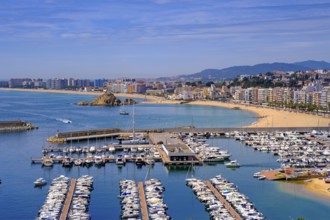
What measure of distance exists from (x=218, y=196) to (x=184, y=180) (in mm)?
3139

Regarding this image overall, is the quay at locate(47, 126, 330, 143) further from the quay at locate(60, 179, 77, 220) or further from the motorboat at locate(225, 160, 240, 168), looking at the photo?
the quay at locate(60, 179, 77, 220)

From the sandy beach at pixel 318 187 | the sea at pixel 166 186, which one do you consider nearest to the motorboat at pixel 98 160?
the sea at pixel 166 186

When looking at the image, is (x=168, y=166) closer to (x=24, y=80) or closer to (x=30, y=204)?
(x=30, y=204)

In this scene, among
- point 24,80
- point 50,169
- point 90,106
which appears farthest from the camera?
point 24,80

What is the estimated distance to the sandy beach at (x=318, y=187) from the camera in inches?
683

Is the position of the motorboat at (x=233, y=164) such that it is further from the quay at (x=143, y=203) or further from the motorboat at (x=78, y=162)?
the motorboat at (x=78, y=162)

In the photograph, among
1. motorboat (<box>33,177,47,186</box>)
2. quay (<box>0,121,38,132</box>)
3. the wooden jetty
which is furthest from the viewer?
quay (<box>0,121,38,132</box>)

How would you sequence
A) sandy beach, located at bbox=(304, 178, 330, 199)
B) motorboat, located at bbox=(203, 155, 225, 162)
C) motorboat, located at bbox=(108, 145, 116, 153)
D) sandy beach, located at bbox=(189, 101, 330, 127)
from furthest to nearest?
1. sandy beach, located at bbox=(189, 101, 330, 127)
2. motorboat, located at bbox=(108, 145, 116, 153)
3. motorboat, located at bbox=(203, 155, 225, 162)
4. sandy beach, located at bbox=(304, 178, 330, 199)

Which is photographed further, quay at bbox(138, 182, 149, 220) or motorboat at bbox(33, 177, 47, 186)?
motorboat at bbox(33, 177, 47, 186)

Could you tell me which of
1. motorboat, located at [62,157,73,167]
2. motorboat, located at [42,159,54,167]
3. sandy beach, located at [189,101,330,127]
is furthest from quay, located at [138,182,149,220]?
sandy beach, located at [189,101,330,127]

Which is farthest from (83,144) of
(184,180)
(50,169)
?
(184,180)

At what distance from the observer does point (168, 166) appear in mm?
21812

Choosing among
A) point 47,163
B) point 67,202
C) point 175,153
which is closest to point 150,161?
point 175,153

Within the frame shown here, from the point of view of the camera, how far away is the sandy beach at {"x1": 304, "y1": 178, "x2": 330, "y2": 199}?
56.9 ft
